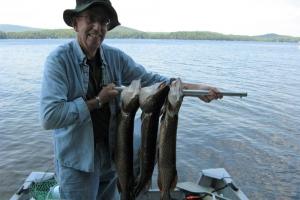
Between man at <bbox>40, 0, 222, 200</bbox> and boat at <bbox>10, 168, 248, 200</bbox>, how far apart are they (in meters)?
1.93

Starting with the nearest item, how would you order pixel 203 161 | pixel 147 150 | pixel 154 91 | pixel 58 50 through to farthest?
pixel 154 91
pixel 147 150
pixel 58 50
pixel 203 161

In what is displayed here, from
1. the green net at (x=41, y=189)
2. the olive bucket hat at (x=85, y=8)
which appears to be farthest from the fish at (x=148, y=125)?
the green net at (x=41, y=189)

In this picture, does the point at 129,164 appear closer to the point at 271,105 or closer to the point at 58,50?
the point at 58,50

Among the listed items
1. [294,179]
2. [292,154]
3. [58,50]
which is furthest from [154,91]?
[292,154]

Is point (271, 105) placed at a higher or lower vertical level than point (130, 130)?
lower

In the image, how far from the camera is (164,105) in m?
3.27

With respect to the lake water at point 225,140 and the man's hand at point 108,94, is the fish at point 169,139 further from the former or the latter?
the lake water at point 225,140

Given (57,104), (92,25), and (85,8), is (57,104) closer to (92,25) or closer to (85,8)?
(92,25)

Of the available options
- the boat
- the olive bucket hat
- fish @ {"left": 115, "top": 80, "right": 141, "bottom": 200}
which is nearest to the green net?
the boat

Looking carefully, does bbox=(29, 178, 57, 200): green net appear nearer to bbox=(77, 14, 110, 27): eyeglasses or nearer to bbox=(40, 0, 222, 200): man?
bbox=(40, 0, 222, 200): man

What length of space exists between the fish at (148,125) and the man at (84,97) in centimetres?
44

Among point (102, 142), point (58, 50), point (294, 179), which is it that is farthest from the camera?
point (294, 179)

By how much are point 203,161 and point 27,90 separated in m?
17.5

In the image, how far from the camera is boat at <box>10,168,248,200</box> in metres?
6.50
